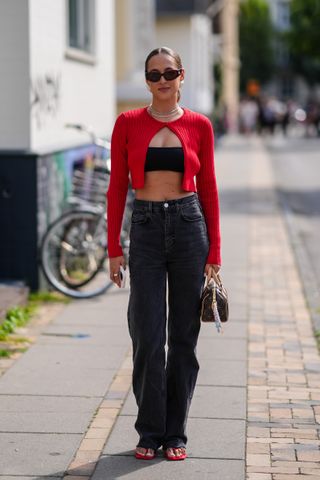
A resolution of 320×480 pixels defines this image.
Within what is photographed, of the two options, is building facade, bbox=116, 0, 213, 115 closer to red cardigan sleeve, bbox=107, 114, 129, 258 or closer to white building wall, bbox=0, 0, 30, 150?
white building wall, bbox=0, 0, 30, 150

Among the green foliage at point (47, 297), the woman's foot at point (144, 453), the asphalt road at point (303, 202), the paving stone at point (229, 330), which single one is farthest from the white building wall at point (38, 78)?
the woman's foot at point (144, 453)

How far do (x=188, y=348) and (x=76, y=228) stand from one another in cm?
473

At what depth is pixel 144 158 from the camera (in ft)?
16.4

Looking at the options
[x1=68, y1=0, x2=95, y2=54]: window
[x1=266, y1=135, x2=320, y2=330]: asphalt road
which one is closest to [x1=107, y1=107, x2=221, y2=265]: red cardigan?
[x1=266, y1=135, x2=320, y2=330]: asphalt road

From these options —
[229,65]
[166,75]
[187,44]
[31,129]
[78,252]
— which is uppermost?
[229,65]

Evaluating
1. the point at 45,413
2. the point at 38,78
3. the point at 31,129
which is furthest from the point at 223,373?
the point at 38,78

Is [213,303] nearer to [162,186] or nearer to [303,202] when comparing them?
[162,186]

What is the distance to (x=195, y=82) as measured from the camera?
36219mm

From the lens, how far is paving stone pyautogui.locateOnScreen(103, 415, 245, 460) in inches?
207

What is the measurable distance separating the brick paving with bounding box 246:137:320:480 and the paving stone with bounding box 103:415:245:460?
7 cm

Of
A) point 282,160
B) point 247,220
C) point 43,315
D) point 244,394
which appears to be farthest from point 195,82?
point 244,394

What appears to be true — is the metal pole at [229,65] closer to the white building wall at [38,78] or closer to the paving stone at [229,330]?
the white building wall at [38,78]

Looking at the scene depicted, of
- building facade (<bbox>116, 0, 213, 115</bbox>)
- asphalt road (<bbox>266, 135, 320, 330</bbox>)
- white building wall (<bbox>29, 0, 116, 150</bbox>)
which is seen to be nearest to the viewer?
white building wall (<bbox>29, 0, 116, 150</bbox>)

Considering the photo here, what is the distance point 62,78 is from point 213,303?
6071 millimetres
